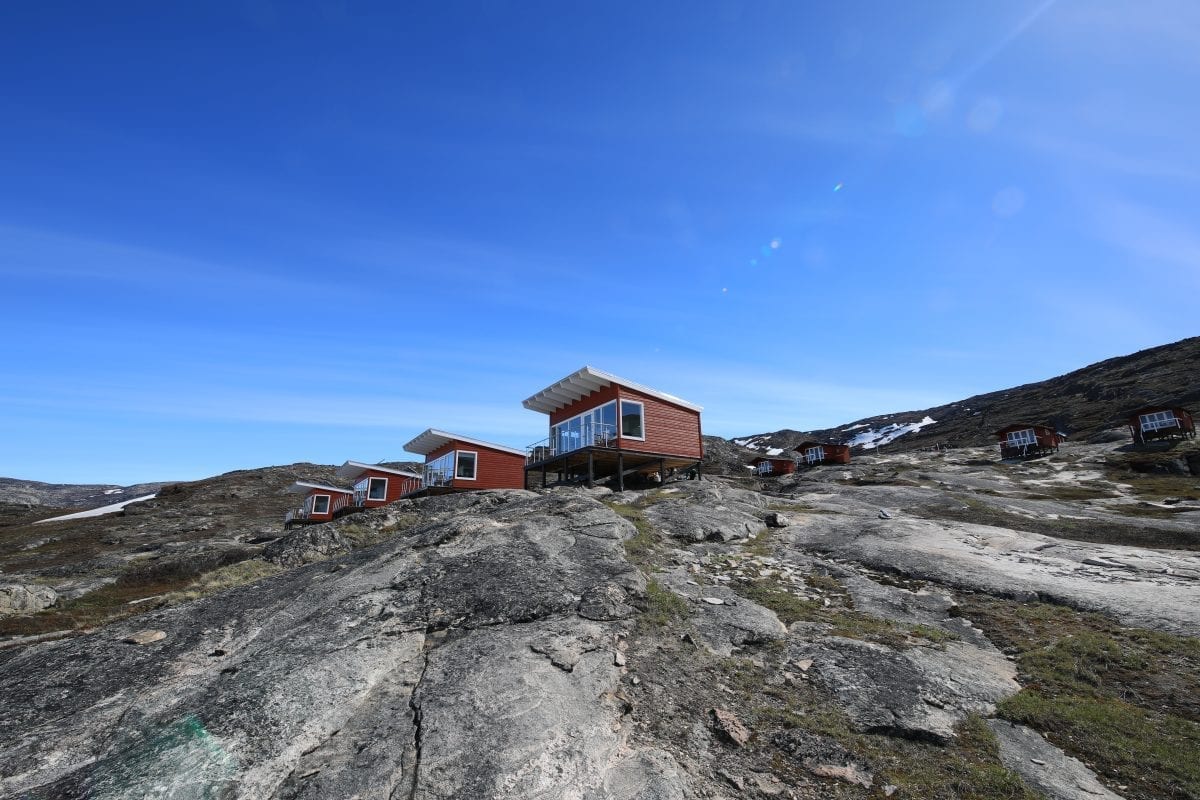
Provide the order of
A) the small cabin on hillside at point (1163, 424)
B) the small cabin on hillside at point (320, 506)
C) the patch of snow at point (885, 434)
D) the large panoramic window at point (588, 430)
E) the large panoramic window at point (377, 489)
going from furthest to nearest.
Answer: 1. the patch of snow at point (885, 434)
2. the small cabin on hillside at point (1163, 424)
3. the small cabin on hillside at point (320, 506)
4. the large panoramic window at point (377, 489)
5. the large panoramic window at point (588, 430)

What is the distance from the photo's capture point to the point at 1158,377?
3932 inches

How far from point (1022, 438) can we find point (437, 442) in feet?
218

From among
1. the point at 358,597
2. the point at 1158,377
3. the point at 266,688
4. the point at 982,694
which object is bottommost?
the point at 982,694

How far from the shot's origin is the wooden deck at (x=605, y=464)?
1199 inches

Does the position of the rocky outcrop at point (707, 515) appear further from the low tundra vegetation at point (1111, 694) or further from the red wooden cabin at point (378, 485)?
the red wooden cabin at point (378, 485)

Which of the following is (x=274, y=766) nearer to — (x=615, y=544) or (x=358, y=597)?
(x=358, y=597)

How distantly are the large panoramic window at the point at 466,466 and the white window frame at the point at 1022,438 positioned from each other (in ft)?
209

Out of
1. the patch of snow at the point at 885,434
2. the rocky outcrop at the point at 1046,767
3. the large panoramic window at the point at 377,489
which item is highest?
the patch of snow at the point at 885,434

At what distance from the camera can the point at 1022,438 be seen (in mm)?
65062

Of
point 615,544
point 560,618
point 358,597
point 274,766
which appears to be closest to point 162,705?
point 274,766

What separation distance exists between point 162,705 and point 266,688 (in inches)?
58.6

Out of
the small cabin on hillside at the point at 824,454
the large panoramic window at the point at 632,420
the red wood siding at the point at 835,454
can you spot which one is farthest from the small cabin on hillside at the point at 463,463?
the red wood siding at the point at 835,454

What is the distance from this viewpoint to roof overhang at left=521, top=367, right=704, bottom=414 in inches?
1212

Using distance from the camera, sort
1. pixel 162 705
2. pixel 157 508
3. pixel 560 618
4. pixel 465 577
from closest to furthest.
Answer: pixel 162 705 → pixel 560 618 → pixel 465 577 → pixel 157 508
